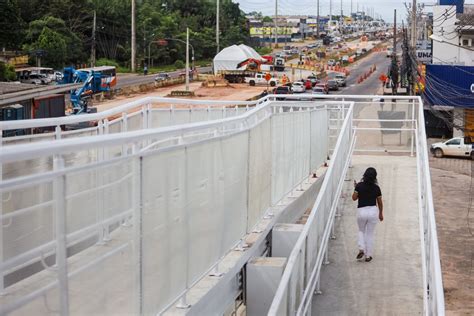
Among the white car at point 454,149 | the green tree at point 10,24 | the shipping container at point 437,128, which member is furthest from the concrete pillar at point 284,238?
the green tree at point 10,24

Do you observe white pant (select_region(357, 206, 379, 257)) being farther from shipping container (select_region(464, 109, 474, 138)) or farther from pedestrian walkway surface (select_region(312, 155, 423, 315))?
shipping container (select_region(464, 109, 474, 138))

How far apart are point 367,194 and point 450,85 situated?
1474 inches

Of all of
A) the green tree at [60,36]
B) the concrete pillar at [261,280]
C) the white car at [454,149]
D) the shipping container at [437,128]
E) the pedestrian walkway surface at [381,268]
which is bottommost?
the white car at [454,149]

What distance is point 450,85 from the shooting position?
151ft

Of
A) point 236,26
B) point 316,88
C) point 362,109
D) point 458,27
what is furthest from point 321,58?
Answer: point 362,109

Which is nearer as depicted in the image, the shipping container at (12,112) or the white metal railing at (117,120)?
the white metal railing at (117,120)

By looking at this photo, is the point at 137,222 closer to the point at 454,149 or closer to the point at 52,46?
the point at 454,149

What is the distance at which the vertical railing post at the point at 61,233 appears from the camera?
3.88 meters

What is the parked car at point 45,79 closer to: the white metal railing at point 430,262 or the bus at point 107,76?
the bus at point 107,76

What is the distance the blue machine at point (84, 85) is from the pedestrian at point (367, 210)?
1352 inches

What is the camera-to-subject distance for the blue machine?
149 feet

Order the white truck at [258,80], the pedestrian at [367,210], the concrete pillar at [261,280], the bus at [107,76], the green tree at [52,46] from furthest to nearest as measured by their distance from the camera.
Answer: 1. the white truck at [258,80]
2. the green tree at [52,46]
3. the bus at [107,76]
4. the pedestrian at [367,210]
5. the concrete pillar at [261,280]

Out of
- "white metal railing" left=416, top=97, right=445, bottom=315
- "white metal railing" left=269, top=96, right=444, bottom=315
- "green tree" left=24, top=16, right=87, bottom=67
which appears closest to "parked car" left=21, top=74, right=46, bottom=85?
"green tree" left=24, top=16, right=87, bottom=67

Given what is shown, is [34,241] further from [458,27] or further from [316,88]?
[316,88]
